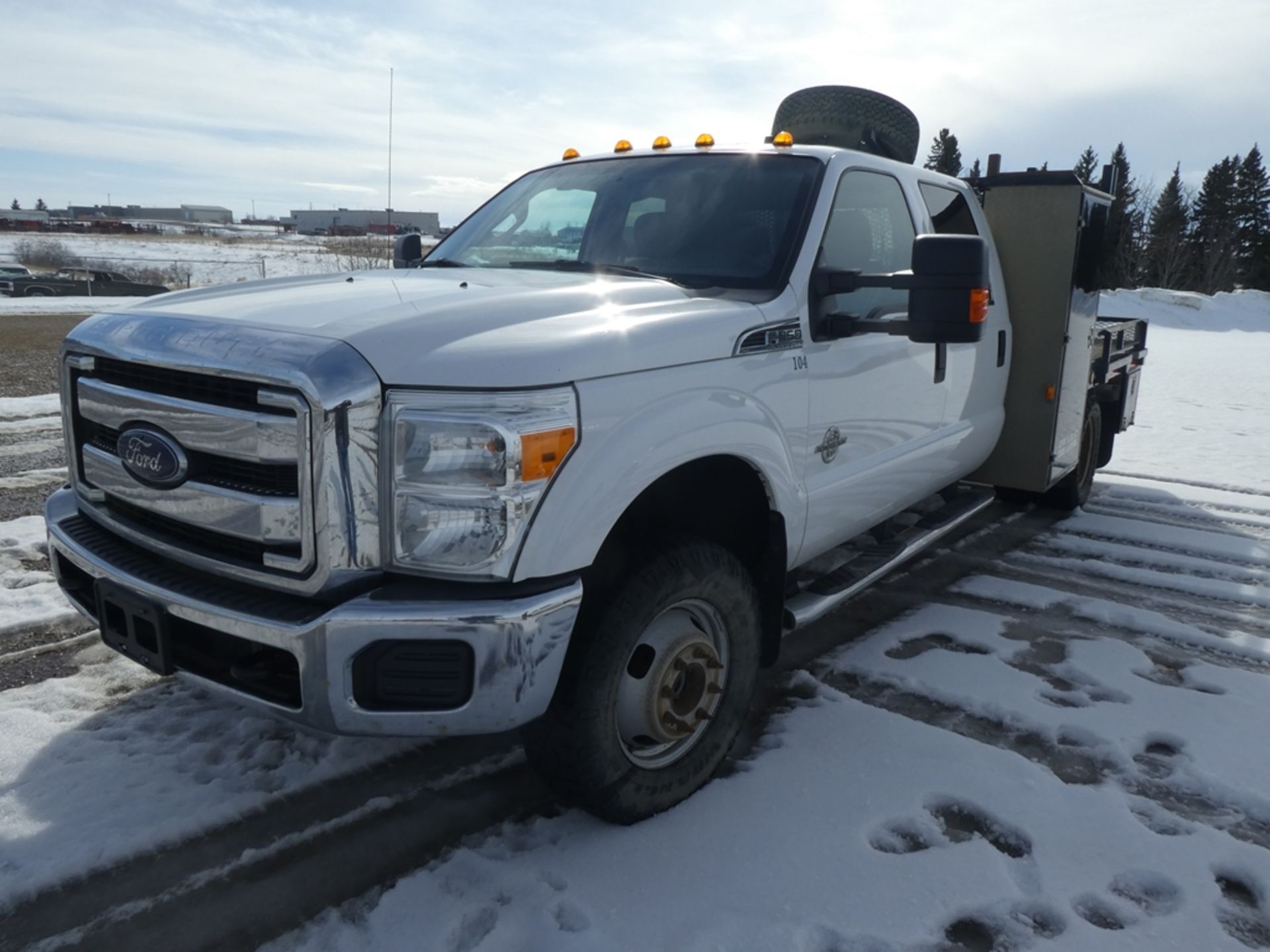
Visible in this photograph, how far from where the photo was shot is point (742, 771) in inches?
122

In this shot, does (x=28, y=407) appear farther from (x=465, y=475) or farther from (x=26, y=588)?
(x=465, y=475)

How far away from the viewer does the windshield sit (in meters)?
3.32

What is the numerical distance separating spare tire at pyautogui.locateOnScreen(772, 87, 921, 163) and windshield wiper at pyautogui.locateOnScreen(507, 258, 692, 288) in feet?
5.99

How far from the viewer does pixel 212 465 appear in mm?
2451

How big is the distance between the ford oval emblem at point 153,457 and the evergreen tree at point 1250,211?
75.4 meters

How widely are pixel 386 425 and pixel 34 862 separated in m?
1.53

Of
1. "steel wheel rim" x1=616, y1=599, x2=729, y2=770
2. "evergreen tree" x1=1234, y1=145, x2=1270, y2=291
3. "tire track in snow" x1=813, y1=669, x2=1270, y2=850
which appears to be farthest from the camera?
"evergreen tree" x1=1234, y1=145, x2=1270, y2=291

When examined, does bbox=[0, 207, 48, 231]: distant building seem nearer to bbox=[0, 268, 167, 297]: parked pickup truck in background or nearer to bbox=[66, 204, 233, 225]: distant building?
bbox=[66, 204, 233, 225]: distant building

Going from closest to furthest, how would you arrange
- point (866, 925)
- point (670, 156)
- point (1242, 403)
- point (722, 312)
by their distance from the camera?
point (866, 925) < point (722, 312) < point (670, 156) < point (1242, 403)

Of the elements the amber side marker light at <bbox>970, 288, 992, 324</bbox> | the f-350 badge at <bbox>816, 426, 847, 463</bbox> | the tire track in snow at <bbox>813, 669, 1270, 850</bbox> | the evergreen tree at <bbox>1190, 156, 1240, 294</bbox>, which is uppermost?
the evergreen tree at <bbox>1190, 156, 1240, 294</bbox>

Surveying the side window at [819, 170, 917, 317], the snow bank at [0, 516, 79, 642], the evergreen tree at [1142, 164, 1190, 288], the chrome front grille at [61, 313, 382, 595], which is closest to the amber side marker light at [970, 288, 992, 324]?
the side window at [819, 170, 917, 317]

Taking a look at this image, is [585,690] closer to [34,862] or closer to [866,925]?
[866,925]

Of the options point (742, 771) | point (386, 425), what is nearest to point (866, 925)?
point (742, 771)

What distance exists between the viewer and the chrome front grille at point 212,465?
2250 mm
